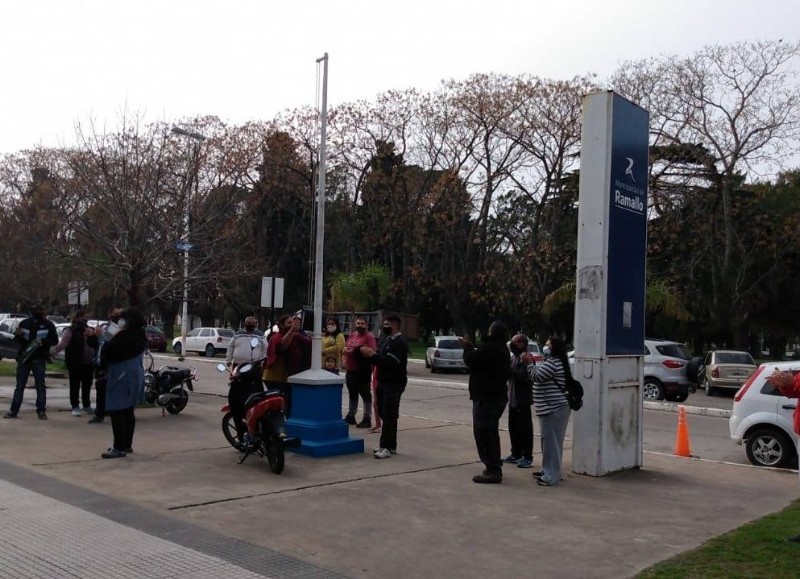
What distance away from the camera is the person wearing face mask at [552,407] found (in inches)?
344

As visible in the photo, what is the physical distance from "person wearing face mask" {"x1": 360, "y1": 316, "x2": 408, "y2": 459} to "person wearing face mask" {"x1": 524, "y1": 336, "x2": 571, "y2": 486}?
1.97 m

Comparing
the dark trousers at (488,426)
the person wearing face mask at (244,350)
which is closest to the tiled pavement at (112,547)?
the dark trousers at (488,426)

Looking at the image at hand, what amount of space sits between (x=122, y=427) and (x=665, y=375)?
15325mm

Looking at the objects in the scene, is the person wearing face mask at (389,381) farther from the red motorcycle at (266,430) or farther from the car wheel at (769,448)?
the car wheel at (769,448)

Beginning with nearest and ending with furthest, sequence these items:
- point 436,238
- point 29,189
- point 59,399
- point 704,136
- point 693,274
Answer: point 59,399, point 704,136, point 693,274, point 436,238, point 29,189

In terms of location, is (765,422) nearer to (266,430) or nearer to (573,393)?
(573,393)

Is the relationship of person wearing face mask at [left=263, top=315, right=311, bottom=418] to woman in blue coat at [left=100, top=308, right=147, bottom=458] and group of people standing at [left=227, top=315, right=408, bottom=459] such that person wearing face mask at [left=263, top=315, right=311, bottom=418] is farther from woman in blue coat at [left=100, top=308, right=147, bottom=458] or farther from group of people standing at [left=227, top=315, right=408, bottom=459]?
woman in blue coat at [left=100, top=308, right=147, bottom=458]

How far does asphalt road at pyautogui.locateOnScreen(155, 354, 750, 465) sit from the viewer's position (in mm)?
12719

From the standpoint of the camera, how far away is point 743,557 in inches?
231

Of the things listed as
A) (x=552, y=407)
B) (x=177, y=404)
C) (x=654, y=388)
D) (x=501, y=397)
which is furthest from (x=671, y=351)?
(x=501, y=397)

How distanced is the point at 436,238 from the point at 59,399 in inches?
1102

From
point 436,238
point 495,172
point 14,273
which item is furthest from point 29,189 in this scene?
point 495,172

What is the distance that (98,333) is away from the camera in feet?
45.1

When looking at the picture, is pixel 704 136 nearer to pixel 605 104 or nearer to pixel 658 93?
pixel 658 93
